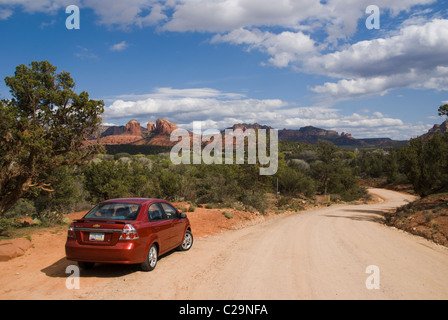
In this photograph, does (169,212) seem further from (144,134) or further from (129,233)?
(144,134)

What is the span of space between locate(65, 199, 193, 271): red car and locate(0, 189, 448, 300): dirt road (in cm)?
43

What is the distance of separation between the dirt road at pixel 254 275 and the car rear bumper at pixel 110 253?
407mm

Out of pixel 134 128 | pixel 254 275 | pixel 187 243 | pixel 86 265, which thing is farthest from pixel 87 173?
pixel 134 128

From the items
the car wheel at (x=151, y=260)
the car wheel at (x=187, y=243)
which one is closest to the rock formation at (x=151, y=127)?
the car wheel at (x=187, y=243)

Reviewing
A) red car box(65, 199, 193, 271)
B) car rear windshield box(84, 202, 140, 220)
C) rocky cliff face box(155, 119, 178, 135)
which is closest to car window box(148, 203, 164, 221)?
red car box(65, 199, 193, 271)

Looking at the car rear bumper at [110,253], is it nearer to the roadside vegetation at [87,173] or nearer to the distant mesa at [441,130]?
the roadside vegetation at [87,173]

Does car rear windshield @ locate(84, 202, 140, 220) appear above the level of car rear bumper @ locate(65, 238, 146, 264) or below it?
above

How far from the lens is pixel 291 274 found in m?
7.07

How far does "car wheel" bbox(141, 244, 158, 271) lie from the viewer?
7.18 meters

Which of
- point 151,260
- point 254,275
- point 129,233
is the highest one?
point 129,233

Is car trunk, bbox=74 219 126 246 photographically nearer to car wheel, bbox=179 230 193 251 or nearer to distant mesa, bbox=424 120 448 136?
car wheel, bbox=179 230 193 251

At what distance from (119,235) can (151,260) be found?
1.08 m

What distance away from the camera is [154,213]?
8055mm

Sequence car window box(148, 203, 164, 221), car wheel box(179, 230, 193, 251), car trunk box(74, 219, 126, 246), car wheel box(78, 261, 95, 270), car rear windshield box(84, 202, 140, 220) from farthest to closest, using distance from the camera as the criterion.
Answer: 1. car wheel box(179, 230, 193, 251)
2. car window box(148, 203, 164, 221)
3. car wheel box(78, 261, 95, 270)
4. car rear windshield box(84, 202, 140, 220)
5. car trunk box(74, 219, 126, 246)
